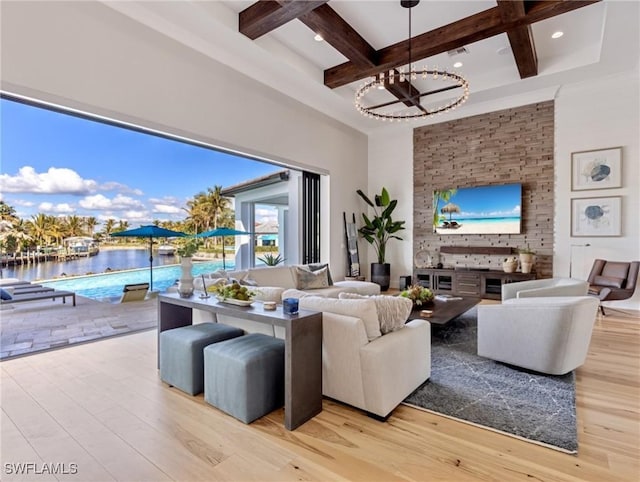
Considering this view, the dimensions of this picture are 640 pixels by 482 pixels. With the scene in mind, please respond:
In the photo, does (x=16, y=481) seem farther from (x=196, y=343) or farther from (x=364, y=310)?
(x=364, y=310)

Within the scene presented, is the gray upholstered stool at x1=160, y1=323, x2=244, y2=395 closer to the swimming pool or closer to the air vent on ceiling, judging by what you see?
the swimming pool

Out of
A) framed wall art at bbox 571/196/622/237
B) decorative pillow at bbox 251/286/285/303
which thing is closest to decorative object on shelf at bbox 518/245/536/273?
framed wall art at bbox 571/196/622/237

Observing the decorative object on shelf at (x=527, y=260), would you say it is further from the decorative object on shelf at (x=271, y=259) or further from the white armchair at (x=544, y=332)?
the decorative object on shelf at (x=271, y=259)

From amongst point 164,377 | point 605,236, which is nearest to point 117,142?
point 164,377

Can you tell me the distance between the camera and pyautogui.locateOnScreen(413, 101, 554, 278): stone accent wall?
21.2 feet

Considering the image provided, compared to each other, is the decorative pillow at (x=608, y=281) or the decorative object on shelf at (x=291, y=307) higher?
the decorative object on shelf at (x=291, y=307)

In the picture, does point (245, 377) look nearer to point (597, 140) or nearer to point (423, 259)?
point (423, 259)

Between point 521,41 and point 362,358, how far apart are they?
16.1ft

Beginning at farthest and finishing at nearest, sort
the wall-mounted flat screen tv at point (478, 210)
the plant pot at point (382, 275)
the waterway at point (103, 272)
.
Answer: the plant pot at point (382, 275), the wall-mounted flat screen tv at point (478, 210), the waterway at point (103, 272)

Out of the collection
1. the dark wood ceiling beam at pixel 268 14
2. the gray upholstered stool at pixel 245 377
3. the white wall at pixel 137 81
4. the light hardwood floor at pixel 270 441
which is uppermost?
the dark wood ceiling beam at pixel 268 14

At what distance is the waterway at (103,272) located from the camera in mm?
4066

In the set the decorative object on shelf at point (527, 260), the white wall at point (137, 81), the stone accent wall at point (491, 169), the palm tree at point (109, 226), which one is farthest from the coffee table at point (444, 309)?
the palm tree at point (109, 226)

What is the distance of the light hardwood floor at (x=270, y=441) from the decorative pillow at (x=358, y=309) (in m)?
0.65

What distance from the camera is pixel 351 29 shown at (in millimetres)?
4625
